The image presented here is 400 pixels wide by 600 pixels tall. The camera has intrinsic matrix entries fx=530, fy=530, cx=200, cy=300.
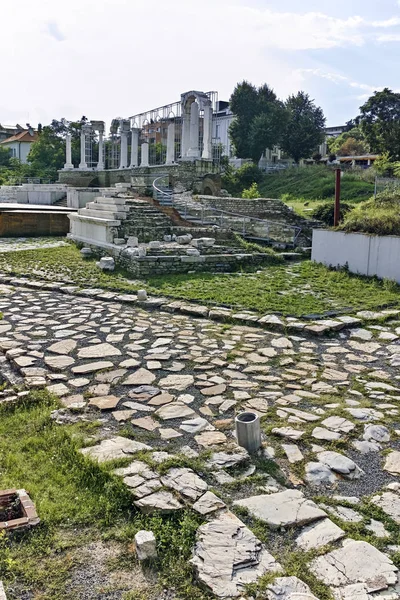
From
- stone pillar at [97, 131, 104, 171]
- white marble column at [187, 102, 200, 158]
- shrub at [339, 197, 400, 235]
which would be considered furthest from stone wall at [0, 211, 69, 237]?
stone pillar at [97, 131, 104, 171]

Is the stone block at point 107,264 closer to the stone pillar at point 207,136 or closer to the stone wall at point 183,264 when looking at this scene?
the stone wall at point 183,264

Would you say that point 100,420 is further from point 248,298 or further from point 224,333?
point 248,298

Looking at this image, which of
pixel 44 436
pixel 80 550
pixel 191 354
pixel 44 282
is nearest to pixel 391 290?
pixel 191 354

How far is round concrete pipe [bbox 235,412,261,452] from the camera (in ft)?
13.0

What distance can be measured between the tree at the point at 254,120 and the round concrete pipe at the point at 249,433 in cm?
4366

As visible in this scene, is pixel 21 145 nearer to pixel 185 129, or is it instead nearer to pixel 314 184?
pixel 185 129

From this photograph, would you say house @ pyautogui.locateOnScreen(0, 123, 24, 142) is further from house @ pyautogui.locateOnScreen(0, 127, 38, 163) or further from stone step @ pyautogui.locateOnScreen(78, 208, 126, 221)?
stone step @ pyautogui.locateOnScreen(78, 208, 126, 221)

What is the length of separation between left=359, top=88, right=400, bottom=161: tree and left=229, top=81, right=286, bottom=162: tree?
23.5 ft

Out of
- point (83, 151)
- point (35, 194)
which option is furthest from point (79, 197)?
point (83, 151)

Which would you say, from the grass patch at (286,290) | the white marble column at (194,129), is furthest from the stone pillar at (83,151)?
the grass patch at (286,290)

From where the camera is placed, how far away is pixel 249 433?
398cm

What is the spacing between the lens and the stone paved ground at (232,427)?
2863 millimetres

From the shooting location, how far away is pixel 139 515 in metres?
3.18

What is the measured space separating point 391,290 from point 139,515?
7.96 metres
